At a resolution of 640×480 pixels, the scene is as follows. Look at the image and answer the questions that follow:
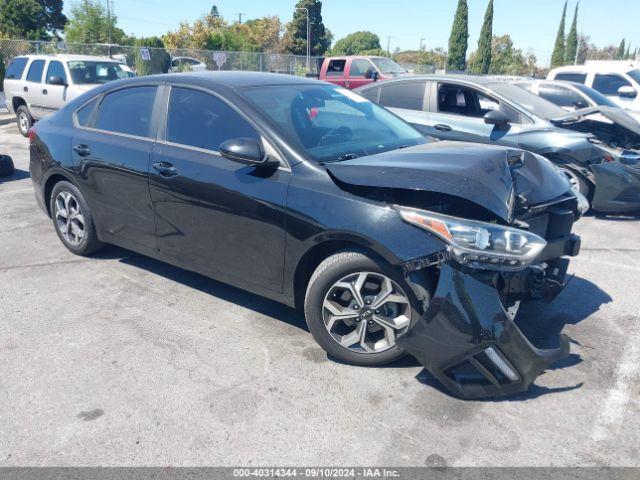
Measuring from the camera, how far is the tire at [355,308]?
3.11 metres

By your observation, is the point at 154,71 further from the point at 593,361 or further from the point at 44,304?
the point at 593,361

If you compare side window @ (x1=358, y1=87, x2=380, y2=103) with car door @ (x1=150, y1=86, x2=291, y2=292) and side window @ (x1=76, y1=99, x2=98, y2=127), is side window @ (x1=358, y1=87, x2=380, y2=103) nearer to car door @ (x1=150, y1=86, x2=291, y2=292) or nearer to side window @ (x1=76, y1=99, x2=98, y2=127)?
side window @ (x1=76, y1=99, x2=98, y2=127)

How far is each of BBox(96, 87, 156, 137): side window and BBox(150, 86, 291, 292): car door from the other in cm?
27

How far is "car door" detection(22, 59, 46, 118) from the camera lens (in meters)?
12.6

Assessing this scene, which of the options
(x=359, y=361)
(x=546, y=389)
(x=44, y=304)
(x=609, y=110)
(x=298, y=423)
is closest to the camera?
(x=298, y=423)

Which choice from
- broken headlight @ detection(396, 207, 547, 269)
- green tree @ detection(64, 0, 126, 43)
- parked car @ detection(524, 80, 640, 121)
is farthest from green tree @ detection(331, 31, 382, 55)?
broken headlight @ detection(396, 207, 547, 269)

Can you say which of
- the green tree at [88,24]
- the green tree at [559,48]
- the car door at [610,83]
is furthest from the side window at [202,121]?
the green tree at [559,48]

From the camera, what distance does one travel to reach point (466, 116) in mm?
7234

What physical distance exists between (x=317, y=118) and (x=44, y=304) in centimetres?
250

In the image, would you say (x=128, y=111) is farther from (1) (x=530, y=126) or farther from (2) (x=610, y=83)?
(2) (x=610, y=83)

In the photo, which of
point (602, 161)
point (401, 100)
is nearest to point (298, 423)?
point (602, 161)

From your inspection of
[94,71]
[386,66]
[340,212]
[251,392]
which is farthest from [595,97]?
[94,71]

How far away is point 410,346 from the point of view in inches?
115

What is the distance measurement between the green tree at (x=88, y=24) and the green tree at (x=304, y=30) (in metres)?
27.2
